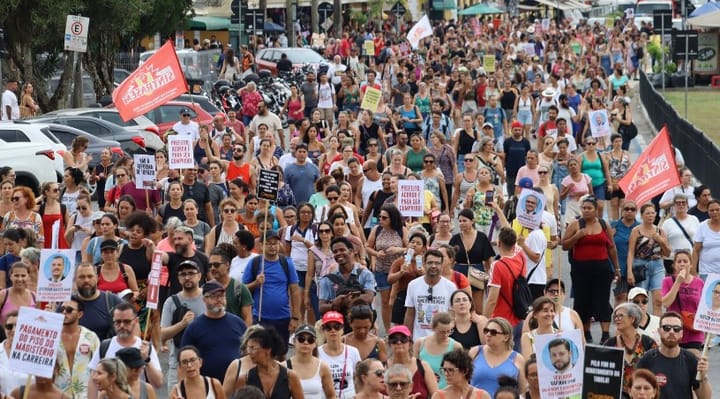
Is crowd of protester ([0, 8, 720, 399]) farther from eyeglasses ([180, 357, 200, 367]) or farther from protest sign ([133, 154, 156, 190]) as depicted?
protest sign ([133, 154, 156, 190])

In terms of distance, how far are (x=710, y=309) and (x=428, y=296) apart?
2.18 meters

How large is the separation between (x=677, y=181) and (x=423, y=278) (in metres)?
3.87

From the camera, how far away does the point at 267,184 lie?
14961mm

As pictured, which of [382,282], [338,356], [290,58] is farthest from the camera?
[290,58]

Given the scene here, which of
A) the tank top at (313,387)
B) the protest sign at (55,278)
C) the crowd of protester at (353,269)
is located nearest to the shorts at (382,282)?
the crowd of protester at (353,269)

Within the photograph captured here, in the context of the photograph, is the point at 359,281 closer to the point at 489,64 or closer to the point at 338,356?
the point at 338,356

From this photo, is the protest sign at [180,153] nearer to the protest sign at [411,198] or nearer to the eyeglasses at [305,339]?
the protest sign at [411,198]

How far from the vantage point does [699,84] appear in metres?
49.2

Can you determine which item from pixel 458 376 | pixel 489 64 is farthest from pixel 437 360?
pixel 489 64

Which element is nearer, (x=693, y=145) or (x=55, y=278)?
(x=55, y=278)

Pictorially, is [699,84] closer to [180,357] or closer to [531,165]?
[531,165]

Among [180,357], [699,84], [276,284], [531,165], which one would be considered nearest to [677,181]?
[531,165]

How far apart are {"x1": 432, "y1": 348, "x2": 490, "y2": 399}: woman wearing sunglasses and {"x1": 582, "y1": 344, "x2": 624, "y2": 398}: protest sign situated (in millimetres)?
672

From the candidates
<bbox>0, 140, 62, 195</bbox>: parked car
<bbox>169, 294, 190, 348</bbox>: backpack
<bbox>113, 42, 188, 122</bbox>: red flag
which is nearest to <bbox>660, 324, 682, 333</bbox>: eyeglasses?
<bbox>169, 294, 190, 348</bbox>: backpack
